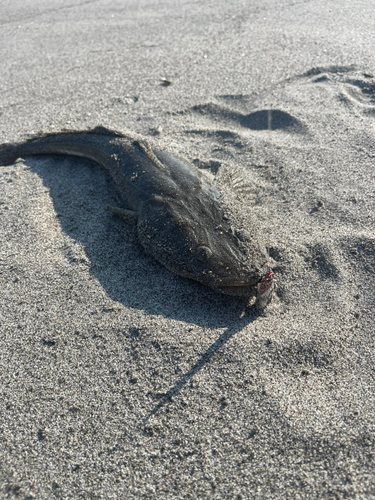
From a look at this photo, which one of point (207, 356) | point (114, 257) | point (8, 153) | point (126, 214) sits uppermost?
point (8, 153)

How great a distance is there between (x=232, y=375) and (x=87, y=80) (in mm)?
5065

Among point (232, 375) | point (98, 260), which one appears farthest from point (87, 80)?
point (232, 375)

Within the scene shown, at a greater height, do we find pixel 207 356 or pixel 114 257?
pixel 114 257

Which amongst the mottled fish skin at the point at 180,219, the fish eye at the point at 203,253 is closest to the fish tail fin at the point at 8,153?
the mottled fish skin at the point at 180,219

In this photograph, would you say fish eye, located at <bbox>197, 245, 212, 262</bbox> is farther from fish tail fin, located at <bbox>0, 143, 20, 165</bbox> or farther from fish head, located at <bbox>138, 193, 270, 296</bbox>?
fish tail fin, located at <bbox>0, 143, 20, 165</bbox>

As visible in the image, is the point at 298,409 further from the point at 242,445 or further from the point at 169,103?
the point at 169,103

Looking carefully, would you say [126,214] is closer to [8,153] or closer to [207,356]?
[207,356]

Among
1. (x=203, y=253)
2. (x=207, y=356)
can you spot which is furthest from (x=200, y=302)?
(x=207, y=356)

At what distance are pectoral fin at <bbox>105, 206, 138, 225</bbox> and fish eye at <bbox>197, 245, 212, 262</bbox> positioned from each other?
0.89 m

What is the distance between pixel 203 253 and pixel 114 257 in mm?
956

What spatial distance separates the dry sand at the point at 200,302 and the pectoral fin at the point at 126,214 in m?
0.12

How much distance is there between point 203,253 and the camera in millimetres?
3078

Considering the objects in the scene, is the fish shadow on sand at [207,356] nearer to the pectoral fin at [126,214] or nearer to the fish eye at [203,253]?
the fish eye at [203,253]

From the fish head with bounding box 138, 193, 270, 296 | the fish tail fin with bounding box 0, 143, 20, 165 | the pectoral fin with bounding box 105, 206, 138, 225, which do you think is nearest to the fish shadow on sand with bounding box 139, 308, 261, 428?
the fish head with bounding box 138, 193, 270, 296
